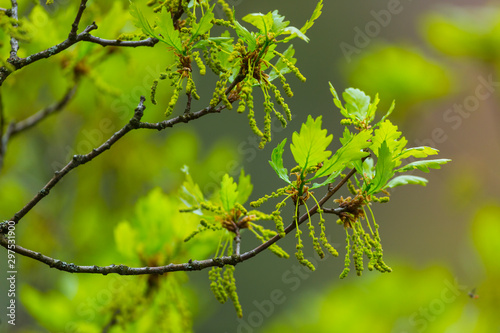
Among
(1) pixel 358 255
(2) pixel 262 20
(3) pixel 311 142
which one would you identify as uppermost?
(2) pixel 262 20

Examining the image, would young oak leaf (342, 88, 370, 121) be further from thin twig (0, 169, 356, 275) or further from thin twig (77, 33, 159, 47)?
thin twig (77, 33, 159, 47)

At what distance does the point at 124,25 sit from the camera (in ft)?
2.98

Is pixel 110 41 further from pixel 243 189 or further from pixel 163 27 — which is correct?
pixel 243 189

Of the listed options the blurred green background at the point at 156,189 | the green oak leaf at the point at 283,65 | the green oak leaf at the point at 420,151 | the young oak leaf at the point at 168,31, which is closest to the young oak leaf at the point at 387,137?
the green oak leaf at the point at 420,151

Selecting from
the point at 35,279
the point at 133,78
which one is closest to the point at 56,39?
the point at 133,78

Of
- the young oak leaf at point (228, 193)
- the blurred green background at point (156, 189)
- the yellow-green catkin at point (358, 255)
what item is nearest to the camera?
the yellow-green catkin at point (358, 255)

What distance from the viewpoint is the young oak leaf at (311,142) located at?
530mm

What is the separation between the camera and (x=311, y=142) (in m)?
0.53

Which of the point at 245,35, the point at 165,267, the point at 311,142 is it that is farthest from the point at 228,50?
the point at 165,267

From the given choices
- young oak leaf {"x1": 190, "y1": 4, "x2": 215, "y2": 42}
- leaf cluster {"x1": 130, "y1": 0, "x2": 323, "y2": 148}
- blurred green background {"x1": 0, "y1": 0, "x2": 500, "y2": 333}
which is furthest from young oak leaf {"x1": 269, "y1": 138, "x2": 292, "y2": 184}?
blurred green background {"x1": 0, "y1": 0, "x2": 500, "y2": 333}

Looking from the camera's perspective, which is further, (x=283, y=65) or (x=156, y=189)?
(x=156, y=189)

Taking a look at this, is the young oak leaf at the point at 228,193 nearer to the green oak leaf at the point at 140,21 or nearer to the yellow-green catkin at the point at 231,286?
the yellow-green catkin at the point at 231,286

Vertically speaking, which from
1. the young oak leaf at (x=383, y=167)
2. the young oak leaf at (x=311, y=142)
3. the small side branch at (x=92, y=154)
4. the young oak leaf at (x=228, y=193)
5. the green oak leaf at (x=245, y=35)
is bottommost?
the young oak leaf at (x=383, y=167)

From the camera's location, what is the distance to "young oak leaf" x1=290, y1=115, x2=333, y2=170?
0.53 m
